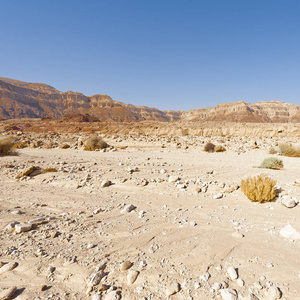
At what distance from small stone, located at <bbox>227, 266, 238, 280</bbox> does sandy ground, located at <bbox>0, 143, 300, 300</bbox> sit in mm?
40

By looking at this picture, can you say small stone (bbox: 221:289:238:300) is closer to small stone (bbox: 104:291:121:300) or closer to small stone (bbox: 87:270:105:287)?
small stone (bbox: 104:291:121:300)

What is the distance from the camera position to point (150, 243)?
3.21 metres

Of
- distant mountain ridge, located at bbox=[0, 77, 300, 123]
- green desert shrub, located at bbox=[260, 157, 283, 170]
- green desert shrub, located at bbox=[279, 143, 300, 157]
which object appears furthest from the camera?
distant mountain ridge, located at bbox=[0, 77, 300, 123]

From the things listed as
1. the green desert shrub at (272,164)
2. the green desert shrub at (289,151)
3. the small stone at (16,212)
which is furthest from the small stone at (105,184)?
the green desert shrub at (289,151)

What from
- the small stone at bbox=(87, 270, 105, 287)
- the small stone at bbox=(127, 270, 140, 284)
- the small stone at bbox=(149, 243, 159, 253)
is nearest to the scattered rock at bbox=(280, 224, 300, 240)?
the small stone at bbox=(149, 243, 159, 253)

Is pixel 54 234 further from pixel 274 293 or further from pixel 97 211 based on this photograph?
pixel 274 293

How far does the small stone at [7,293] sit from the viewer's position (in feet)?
7.12

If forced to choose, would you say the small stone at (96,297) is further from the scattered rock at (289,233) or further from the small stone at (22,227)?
the scattered rock at (289,233)

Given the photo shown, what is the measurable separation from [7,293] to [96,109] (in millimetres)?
140829

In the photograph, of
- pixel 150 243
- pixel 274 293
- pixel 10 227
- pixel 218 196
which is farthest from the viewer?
pixel 218 196

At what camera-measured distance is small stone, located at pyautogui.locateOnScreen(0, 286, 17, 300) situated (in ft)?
7.12

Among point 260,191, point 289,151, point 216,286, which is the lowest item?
point 216,286

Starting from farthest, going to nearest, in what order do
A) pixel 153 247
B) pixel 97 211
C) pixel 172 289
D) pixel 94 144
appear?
pixel 94 144 → pixel 97 211 → pixel 153 247 → pixel 172 289

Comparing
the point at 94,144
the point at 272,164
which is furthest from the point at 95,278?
the point at 94,144
